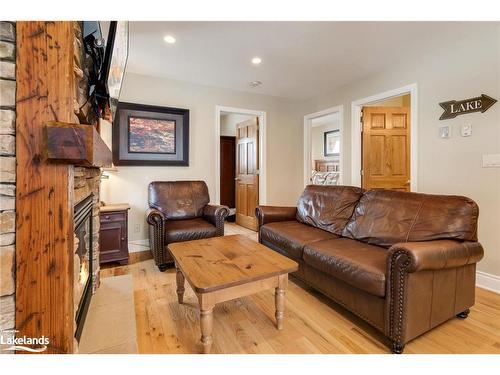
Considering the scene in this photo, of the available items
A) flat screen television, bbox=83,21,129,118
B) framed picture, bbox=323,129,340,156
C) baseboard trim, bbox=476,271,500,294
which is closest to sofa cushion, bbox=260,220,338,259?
baseboard trim, bbox=476,271,500,294

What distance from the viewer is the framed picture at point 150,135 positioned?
313 cm

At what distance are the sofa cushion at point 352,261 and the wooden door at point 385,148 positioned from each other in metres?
1.69

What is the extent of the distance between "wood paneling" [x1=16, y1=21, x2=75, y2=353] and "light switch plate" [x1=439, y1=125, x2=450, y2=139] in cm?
310

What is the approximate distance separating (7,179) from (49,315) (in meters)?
0.53

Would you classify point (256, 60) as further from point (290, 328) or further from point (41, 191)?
point (290, 328)

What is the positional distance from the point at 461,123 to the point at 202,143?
10.1 feet

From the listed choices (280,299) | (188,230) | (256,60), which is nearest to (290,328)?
(280,299)

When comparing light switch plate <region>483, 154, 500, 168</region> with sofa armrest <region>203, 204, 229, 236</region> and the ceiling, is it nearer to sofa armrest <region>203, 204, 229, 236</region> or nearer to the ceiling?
the ceiling

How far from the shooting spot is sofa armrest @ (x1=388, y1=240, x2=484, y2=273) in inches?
51.8

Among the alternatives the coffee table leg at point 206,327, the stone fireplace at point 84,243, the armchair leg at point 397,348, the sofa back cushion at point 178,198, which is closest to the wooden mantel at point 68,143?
the stone fireplace at point 84,243

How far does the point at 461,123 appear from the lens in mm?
2363

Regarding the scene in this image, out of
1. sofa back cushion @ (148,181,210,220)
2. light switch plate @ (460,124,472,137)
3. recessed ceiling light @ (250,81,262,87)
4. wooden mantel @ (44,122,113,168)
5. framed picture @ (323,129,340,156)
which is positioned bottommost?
sofa back cushion @ (148,181,210,220)

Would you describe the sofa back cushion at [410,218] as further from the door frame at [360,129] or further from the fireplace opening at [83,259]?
the fireplace opening at [83,259]

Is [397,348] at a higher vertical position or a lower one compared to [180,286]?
lower
